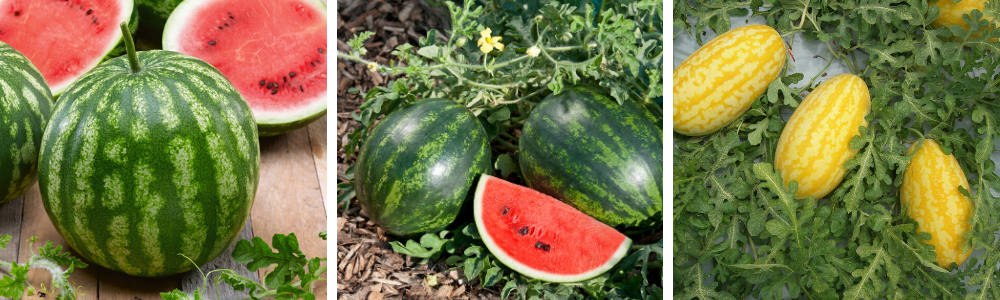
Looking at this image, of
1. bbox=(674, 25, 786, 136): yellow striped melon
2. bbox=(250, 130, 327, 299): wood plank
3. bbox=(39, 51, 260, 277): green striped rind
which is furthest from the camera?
bbox=(674, 25, 786, 136): yellow striped melon

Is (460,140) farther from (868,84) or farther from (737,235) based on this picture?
(868,84)

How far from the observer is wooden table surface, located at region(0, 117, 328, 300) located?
2.98 feet

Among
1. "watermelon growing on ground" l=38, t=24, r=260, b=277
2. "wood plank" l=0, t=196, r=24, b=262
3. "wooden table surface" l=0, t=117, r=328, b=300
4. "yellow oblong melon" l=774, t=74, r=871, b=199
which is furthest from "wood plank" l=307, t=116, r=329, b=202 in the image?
"yellow oblong melon" l=774, t=74, r=871, b=199

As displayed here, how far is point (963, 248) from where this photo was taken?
1394 millimetres

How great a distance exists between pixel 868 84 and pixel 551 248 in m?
0.92

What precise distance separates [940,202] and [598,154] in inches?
35.6

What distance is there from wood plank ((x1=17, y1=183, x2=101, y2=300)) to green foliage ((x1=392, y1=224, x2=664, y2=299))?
48 cm

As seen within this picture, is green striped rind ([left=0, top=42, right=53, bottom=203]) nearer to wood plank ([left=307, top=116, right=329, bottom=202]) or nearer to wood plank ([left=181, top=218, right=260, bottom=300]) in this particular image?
wood plank ([left=181, top=218, right=260, bottom=300])

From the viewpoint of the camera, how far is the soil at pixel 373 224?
109 cm

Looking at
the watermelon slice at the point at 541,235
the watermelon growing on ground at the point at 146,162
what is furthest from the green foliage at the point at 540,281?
the watermelon growing on ground at the point at 146,162

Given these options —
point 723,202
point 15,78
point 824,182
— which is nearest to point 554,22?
point 723,202

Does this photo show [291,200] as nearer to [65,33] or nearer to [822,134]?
[65,33]

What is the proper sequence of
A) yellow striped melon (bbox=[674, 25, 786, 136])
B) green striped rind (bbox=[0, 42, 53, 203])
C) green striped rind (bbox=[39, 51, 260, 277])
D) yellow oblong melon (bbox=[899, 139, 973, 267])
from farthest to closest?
yellow oblong melon (bbox=[899, 139, 973, 267]) < yellow striped melon (bbox=[674, 25, 786, 136]) < green striped rind (bbox=[0, 42, 53, 203]) < green striped rind (bbox=[39, 51, 260, 277])

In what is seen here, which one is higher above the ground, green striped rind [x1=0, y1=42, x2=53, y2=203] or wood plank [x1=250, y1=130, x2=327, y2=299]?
green striped rind [x1=0, y1=42, x2=53, y2=203]
